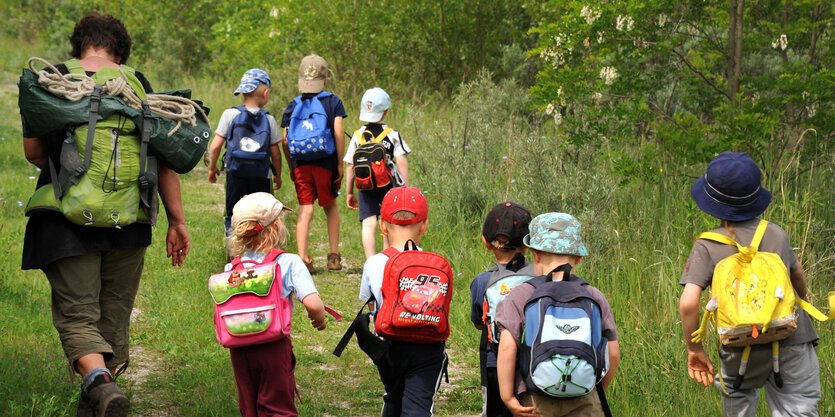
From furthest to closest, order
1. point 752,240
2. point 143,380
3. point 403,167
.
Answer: point 403,167 < point 143,380 < point 752,240

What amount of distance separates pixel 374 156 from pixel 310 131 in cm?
75

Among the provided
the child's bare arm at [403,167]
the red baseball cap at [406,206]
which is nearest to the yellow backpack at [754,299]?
the red baseball cap at [406,206]

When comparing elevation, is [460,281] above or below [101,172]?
below

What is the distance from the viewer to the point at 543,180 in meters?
7.41

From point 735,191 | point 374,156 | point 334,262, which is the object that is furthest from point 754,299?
point 334,262

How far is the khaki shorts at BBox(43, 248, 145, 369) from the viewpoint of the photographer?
12.0 ft

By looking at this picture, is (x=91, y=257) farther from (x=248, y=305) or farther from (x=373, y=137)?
(x=373, y=137)

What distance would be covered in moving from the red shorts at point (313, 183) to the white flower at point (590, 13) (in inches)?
102

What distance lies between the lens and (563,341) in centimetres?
297

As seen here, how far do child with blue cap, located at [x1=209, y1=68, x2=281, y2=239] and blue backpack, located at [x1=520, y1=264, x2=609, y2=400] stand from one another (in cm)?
401

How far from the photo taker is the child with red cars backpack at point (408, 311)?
3529 mm

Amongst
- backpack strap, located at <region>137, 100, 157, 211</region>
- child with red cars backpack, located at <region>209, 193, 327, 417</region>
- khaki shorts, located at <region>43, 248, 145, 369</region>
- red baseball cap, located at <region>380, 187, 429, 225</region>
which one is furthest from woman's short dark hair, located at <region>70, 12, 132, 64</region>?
red baseball cap, located at <region>380, 187, 429, 225</region>

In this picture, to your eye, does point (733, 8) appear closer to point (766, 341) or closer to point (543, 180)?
point (543, 180)

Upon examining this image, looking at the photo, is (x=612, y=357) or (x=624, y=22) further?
(x=624, y=22)
